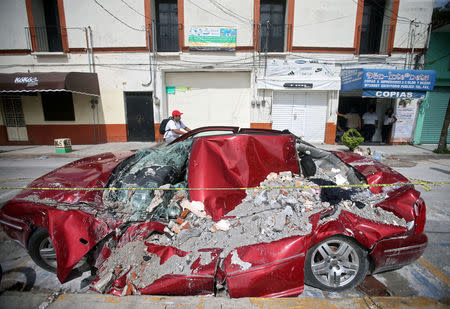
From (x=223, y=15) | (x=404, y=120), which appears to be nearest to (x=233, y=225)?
(x=223, y=15)

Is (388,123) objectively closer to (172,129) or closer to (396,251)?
(172,129)

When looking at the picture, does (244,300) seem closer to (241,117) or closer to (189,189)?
(189,189)

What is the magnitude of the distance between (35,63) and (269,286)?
14628 mm

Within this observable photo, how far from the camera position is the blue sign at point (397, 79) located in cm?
907

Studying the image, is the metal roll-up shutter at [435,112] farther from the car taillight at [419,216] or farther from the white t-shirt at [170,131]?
the white t-shirt at [170,131]

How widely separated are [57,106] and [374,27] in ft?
55.5

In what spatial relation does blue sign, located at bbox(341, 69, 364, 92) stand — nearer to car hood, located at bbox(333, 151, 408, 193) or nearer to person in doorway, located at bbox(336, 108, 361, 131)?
person in doorway, located at bbox(336, 108, 361, 131)

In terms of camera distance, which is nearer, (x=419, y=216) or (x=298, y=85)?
(x=419, y=216)

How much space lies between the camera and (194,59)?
10.8 metres

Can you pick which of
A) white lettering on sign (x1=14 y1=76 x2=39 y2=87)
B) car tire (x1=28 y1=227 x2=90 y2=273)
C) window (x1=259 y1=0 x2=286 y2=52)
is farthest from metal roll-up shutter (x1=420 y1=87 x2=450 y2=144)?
white lettering on sign (x1=14 y1=76 x2=39 y2=87)

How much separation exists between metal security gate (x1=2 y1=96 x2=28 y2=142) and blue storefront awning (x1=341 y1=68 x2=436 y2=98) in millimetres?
16659

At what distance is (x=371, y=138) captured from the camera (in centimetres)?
1123

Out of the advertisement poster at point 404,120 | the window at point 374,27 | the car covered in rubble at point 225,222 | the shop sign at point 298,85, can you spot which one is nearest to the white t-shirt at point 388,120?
the advertisement poster at point 404,120

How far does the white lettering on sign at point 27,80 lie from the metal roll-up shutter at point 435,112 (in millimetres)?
18475
